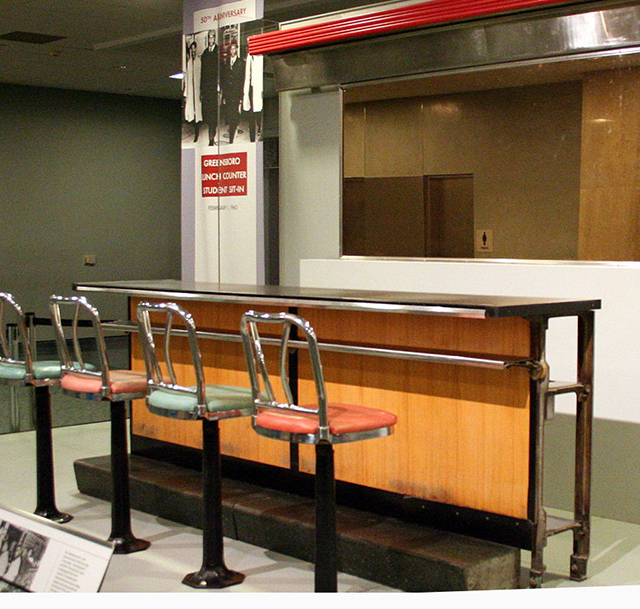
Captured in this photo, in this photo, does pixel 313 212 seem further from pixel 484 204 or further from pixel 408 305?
pixel 408 305

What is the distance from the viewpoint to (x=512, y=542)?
133 inches

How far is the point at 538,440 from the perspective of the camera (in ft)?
10.8

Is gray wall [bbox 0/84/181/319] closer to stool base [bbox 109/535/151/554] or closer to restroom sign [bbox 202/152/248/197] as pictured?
restroom sign [bbox 202/152/248/197]

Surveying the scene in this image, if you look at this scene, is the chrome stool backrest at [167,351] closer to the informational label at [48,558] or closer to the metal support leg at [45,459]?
the metal support leg at [45,459]

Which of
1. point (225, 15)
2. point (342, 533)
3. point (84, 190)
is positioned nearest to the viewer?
point (342, 533)

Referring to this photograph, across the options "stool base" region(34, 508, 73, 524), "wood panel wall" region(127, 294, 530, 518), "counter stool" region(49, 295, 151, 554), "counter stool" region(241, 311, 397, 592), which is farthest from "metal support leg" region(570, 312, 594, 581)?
"stool base" region(34, 508, 73, 524)

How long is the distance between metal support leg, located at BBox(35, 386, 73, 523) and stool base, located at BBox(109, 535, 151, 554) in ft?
1.66

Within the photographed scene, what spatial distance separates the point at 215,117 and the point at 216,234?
2.57 feet

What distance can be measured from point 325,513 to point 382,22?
3260 mm

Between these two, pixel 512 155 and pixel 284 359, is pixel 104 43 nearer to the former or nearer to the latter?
pixel 512 155

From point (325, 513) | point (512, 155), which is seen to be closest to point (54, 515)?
point (325, 513)

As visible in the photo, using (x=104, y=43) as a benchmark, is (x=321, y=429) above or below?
below

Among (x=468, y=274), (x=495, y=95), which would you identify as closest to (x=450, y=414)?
(x=468, y=274)

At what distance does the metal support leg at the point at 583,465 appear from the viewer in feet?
11.7
